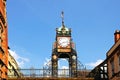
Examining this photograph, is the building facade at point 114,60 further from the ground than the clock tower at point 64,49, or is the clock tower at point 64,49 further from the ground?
the clock tower at point 64,49

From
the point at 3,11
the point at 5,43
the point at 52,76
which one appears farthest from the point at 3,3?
the point at 52,76

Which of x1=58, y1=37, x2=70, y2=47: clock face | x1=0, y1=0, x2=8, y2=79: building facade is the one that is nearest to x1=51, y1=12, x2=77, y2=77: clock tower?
x1=58, y1=37, x2=70, y2=47: clock face

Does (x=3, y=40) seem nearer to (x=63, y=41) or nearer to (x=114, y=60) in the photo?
(x=114, y=60)

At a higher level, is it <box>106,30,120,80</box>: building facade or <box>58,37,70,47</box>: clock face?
<box>58,37,70,47</box>: clock face

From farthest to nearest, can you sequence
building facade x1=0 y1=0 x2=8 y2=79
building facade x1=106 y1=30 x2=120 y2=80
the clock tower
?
the clock tower
building facade x1=106 y1=30 x2=120 y2=80
building facade x1=0 y1=0 x2=8 y2=79

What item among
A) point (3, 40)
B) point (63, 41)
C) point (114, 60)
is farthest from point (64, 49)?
point (3, 40)

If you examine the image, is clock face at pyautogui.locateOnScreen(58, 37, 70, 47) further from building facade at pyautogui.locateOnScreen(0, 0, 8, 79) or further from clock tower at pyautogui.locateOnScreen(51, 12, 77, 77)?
building facade at pyautogui.locateOnScreen(0, 0, 8, 79)

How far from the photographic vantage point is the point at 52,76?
43.8 m

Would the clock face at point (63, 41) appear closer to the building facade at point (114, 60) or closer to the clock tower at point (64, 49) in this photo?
the clock tower at point (64, 49)

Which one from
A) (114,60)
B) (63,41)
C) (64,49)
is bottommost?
(114,60)

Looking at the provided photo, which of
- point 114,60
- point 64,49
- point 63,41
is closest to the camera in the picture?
point 114,60

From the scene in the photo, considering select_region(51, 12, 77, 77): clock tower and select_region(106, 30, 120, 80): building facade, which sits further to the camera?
select_region(51, 12, 77, 77): clock tower

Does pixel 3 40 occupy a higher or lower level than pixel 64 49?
lower

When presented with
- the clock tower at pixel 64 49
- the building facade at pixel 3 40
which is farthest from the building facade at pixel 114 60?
the building facade at pixel 3 40
